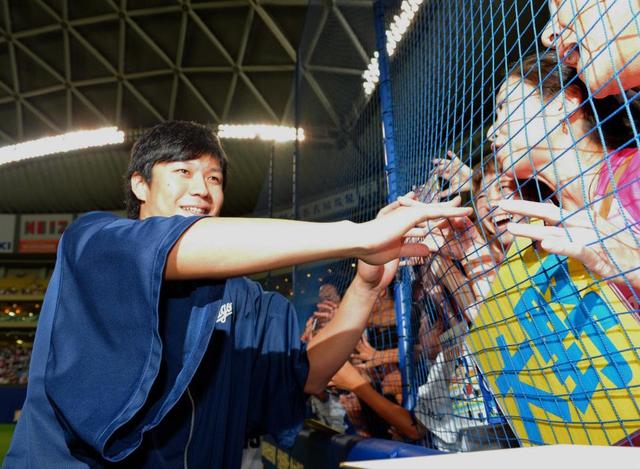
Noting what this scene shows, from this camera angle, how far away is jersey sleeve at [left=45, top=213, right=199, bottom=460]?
95 centimetres

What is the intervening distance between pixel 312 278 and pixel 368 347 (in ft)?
3.26

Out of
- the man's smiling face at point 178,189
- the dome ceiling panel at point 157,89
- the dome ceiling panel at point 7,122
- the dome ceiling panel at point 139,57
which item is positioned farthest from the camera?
the dome ceiling panel at point 7,122

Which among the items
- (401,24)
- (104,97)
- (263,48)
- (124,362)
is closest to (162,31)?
(263,48)

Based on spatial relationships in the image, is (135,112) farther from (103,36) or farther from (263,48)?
(263,48)

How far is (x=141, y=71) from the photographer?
37.9ft

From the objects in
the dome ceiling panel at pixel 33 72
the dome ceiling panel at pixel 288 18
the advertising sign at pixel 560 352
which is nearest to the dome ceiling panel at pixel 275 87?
the dome ceiling panel at pixel 288 18

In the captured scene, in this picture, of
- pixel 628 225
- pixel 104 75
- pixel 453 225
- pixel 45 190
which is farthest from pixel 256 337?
pixel 45 190

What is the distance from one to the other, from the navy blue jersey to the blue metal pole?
689mm

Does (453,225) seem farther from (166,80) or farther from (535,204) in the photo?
(166,80)

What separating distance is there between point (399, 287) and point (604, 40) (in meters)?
1.15

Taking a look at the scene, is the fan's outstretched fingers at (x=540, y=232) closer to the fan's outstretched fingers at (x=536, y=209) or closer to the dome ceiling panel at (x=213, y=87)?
A: the fan's outstretched fingers at (x=536, y=209)

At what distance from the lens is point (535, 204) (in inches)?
36.7

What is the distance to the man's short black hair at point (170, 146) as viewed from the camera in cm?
147

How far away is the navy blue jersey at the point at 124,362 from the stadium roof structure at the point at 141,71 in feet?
29.2
